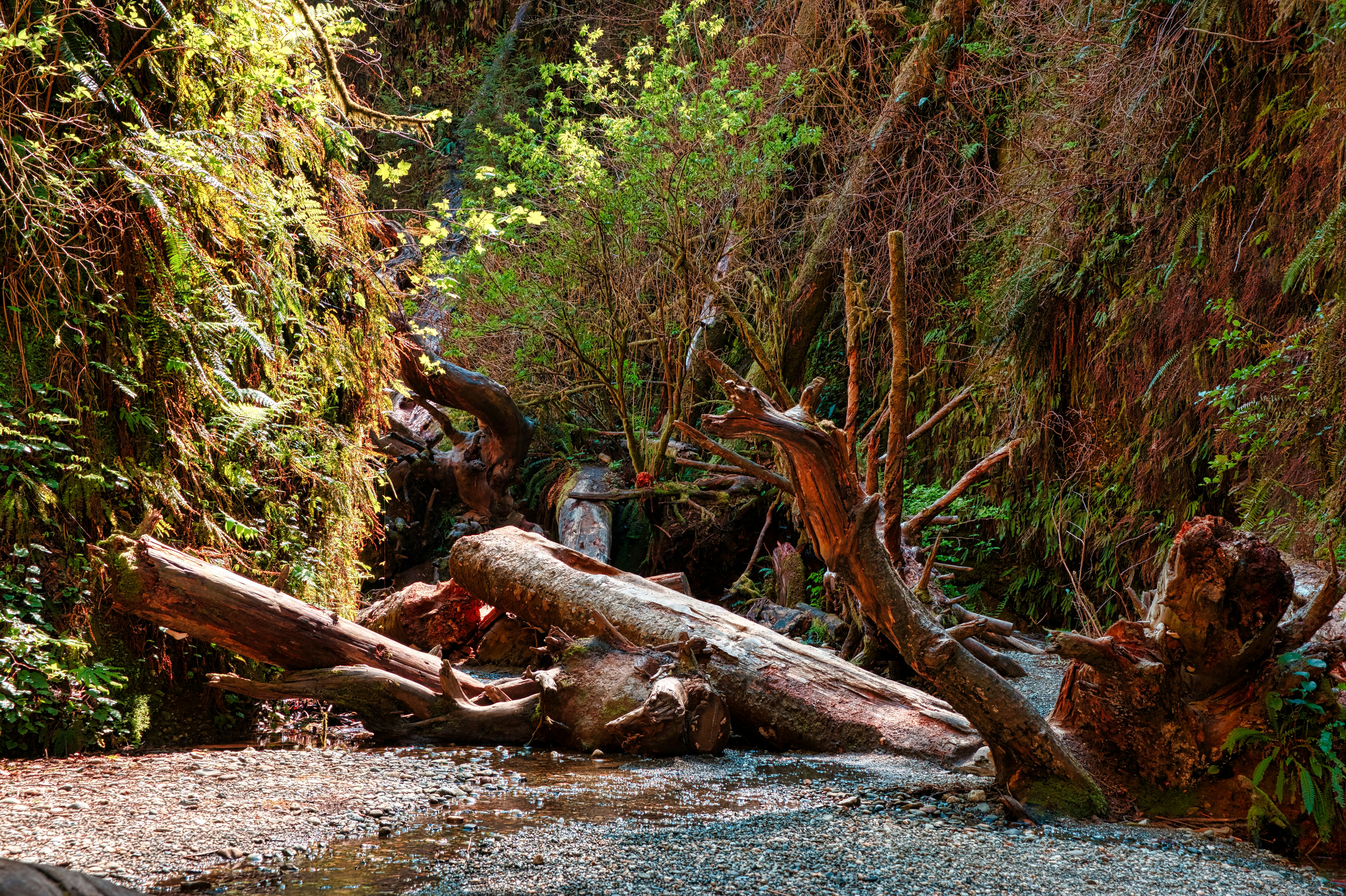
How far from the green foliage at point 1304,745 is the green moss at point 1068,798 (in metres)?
0.52

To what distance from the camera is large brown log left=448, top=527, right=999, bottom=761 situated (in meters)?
4.63

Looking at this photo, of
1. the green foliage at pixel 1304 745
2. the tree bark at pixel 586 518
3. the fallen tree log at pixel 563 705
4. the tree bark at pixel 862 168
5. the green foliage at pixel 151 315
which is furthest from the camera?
the tree bark at pixel 862 168

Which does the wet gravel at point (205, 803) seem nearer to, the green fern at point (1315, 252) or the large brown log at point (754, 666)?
the large brown log at point (754, 666)

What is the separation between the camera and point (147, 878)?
8.52 ft

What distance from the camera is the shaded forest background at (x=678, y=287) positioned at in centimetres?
409

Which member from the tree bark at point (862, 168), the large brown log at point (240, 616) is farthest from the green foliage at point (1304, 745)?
the tree bark at point (862, 168)

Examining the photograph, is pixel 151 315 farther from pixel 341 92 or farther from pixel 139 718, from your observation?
pixel 341 92

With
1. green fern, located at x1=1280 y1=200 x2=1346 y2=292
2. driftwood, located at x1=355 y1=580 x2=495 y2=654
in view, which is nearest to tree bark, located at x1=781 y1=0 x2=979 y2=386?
driftwood, located at x1=355 y1=580 x2=495 y2=654

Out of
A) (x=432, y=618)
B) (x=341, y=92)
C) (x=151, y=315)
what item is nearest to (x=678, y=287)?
(x=341, y=92)

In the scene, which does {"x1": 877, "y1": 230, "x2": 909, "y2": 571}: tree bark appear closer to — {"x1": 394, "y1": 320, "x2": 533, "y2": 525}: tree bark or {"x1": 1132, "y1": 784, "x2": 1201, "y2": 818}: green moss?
{"x1": 1132, "y1": 784, "x2": 1201, "y2": 818}: green moss

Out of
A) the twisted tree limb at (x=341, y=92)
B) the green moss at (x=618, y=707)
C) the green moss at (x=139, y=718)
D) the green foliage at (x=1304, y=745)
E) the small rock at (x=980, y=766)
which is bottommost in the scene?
the green moss at (x=139, y=718)

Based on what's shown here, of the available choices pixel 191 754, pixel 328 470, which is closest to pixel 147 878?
pixel 191 754

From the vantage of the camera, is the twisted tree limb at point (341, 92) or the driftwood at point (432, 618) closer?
the twisted tree limb at point (341, 92)

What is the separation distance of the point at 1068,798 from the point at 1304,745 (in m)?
0.88
